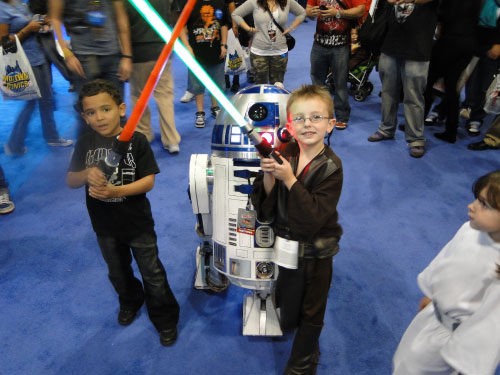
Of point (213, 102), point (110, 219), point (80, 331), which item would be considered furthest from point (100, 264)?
point (213, 102)

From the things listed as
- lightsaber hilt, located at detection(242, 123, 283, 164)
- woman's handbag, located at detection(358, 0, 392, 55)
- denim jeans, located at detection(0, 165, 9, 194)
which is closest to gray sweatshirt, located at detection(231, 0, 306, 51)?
woman's handbag, located at detection(358, 0, 392, 55)

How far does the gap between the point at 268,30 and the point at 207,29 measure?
2.26 feet

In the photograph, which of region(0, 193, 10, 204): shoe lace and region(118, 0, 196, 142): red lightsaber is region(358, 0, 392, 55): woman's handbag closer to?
region(118, 0, 196, 142): red lightsaber

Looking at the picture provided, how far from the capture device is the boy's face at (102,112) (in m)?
1.78

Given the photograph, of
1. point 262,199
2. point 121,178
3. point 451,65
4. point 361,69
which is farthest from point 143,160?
point 361,69

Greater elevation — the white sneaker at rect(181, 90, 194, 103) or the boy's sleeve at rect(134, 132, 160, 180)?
the boy's sleeve at rect(134, 132, 160, 180)

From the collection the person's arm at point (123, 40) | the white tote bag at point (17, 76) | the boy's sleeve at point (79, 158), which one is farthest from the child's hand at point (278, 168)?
the white tote bag at point (17, 76)

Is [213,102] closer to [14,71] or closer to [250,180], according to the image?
[14,71]

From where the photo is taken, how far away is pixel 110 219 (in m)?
1.95

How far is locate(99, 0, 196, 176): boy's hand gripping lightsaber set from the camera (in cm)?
97

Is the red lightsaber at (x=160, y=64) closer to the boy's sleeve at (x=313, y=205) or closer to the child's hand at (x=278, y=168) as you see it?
the child's hand at (x=278, y=168)

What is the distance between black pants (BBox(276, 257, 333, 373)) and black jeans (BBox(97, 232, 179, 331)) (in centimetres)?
66

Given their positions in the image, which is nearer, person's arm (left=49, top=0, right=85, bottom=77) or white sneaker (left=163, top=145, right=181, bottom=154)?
person's arm (left=49, top=0, right=85, bottom=77)

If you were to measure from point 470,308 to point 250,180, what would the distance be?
→ 1034mm
